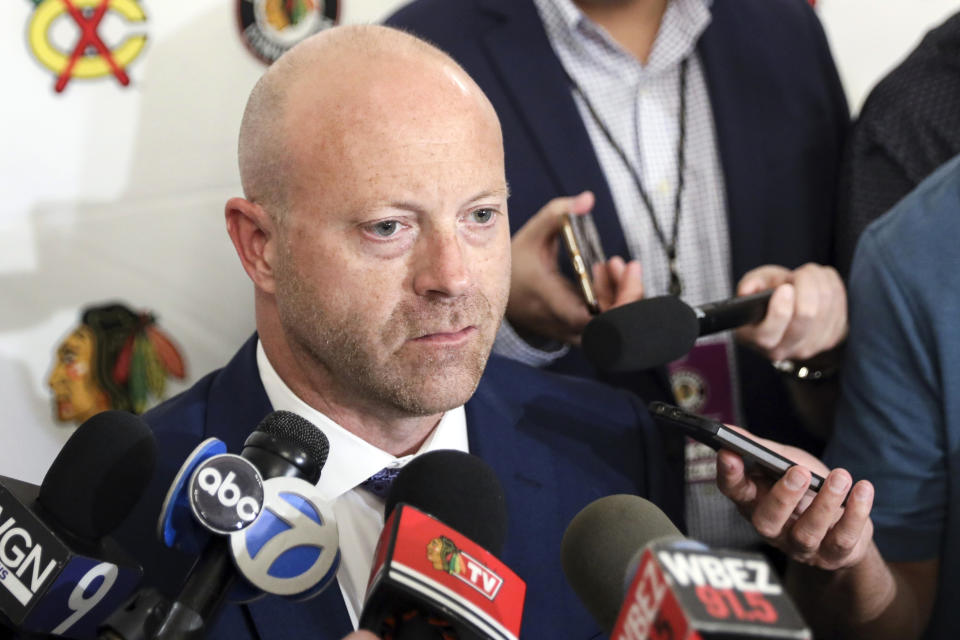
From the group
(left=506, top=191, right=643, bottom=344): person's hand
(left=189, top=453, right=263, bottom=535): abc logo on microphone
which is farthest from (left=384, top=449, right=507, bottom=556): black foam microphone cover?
(left=506, top=191, right=643, bottom=344): person's hand

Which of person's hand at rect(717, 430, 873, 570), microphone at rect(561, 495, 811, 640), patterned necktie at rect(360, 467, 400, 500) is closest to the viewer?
microphone at rect(561, 495, 811, 640)

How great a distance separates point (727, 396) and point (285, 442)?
3.93ft

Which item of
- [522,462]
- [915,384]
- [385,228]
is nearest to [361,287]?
[385,228]

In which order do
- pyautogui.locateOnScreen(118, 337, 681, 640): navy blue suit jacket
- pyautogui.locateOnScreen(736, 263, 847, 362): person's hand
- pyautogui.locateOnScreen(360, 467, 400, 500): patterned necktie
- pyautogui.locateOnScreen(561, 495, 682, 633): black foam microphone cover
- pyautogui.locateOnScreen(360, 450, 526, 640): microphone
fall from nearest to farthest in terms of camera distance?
pyautogui.locateOnScreen(360, 450, 526, 640): microphone → pyautogui.locateOnScreen(561, 495, 682, 633): black foam microphone cover → pyautogui.locateOnScreen(118, 337, 681, 640): navy blue suit jacket → pyautogui.locateOnScreen(360, 467, 400, 500): patterned necktie → pyautogui.locateOnScreen(736, 263, 847, 362): person's hand

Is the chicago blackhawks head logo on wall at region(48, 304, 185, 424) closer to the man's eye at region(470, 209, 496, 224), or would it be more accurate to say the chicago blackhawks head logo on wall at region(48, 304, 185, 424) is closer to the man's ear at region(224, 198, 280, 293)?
the man's ear at region(224, 198, 280, 293)

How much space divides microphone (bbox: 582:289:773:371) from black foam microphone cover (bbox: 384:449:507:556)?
0.43 meters

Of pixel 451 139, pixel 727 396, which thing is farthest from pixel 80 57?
pixel 727 396

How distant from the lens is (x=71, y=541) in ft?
2.56

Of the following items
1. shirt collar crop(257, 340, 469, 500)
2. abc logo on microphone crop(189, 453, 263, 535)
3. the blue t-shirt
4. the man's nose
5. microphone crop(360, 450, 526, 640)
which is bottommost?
the blue t-shirt

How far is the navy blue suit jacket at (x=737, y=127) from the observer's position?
1786mm

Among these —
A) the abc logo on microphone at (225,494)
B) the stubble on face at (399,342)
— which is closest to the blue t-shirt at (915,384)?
the stubble on face at (399,342)

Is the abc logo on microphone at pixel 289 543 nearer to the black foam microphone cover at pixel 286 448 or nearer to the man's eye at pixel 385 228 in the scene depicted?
the black foam microphone cover at pixel 286 448

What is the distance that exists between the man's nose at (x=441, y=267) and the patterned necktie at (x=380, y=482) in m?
0.26

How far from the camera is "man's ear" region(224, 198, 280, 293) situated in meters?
1.25
